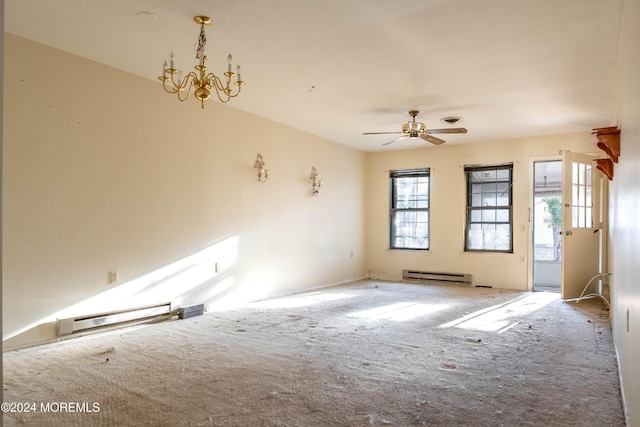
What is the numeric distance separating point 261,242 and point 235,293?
2.67 feet

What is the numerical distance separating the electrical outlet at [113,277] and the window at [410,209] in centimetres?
529

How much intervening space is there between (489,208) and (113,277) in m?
5.91

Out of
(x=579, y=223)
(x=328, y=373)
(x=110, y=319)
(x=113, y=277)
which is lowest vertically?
(x=328, y=373)

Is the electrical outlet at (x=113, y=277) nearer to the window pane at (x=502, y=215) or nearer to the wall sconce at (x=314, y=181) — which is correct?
the wall sconce at (x=314, y=181)

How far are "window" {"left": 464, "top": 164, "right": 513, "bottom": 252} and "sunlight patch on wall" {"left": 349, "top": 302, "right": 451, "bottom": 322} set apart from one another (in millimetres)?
2435

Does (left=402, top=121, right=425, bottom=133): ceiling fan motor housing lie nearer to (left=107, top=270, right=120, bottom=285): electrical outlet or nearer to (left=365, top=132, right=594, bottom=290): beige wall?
(left=365, top=132, right=594, bottom=290): beige wall

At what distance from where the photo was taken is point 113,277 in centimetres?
414

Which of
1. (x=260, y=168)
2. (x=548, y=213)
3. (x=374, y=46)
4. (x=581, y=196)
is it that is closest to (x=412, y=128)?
(x=374, y=46)

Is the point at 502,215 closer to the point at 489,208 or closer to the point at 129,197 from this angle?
the point at 489,208

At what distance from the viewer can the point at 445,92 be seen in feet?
15.6

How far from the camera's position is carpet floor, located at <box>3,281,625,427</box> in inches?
91.6

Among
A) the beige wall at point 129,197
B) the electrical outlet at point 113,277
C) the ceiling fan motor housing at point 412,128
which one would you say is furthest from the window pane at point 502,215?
the electrical outlet at point 113,277

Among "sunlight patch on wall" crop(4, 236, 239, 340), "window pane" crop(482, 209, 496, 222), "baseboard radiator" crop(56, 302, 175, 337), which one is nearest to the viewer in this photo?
"baseboard radiator" crop(56, 302, 175, 337)

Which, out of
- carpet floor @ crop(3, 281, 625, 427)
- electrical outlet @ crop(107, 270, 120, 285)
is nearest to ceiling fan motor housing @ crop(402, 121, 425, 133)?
carpet floor @ crop(3, 281, 625, 427)
